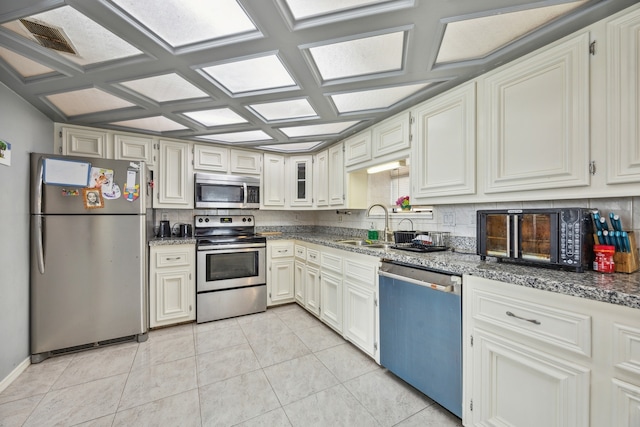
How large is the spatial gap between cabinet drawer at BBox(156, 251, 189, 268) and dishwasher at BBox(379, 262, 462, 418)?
89.0 inches

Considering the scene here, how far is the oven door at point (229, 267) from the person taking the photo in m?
2.97

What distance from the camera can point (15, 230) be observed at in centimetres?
197

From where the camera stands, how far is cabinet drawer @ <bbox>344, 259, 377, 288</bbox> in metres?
2.10

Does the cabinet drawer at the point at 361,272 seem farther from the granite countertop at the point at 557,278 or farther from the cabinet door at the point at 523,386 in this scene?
the cabinet door at the point at 523,386

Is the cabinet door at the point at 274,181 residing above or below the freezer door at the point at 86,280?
above

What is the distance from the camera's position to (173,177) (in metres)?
3.11

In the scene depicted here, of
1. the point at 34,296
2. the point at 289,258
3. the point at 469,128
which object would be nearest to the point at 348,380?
the point at 289,258

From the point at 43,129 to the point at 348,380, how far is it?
3.55m

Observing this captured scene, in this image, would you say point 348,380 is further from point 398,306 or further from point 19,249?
point 19,249

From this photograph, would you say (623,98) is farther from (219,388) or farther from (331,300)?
(219,388)

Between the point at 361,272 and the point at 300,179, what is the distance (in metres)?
2.02

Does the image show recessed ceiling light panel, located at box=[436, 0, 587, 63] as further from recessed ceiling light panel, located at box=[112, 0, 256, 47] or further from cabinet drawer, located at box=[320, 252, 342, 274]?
cabinet drawer, located at box=[320, 252, 342, 274]

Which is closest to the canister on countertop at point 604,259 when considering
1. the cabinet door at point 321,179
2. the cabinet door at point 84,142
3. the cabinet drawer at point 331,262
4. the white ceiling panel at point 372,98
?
the white ceiling panel at point 372,98

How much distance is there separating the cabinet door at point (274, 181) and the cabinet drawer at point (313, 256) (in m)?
0.99
